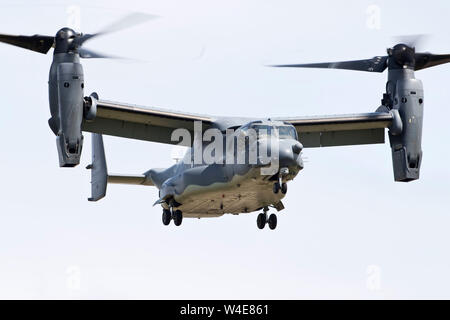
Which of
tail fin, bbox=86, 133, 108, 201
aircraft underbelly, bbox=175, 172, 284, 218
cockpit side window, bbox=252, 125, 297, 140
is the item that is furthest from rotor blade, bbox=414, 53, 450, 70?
tail fin, bbox=86, 133, 108, 201

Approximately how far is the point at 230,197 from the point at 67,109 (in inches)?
207

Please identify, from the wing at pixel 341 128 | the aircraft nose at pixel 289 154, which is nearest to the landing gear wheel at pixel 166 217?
the wing at pixel 341 128

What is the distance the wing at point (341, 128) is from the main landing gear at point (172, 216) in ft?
12.8

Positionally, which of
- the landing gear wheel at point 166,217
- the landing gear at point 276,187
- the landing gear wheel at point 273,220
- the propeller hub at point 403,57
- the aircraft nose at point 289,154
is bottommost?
the landing gear wheel at point 273,220

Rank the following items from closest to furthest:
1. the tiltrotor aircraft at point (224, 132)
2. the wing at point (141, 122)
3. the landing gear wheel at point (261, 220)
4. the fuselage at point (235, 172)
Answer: the tiltrotor aircraft at point (224, 132), the fuselage at point (235, 172), the wing at point (141, 122), the landing gear wheel at point (261, 220)

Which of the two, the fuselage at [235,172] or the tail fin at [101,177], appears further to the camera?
the tail fin at [101,177]

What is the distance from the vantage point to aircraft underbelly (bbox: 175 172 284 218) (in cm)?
2823

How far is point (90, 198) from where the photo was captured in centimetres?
3112

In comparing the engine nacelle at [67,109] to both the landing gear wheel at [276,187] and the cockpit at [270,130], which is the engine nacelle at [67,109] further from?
the landing gear wheel at [276,187]

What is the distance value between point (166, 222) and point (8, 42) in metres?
7.30

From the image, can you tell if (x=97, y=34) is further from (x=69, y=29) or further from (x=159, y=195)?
(x=159, y=195)

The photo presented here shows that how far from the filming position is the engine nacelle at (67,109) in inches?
1051

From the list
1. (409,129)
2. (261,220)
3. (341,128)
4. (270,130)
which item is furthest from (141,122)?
(409,129)
